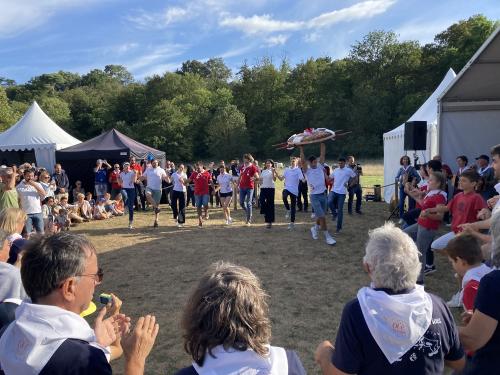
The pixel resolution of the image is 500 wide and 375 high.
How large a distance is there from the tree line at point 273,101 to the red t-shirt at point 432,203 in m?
38.3

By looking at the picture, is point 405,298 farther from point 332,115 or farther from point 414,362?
point 332,115

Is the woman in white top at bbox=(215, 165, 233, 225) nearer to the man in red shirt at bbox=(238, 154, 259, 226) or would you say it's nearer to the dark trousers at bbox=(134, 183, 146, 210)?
the man in red shirt at bbox=(238, 154, 259, 226)

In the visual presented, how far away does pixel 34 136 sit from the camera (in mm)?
17172

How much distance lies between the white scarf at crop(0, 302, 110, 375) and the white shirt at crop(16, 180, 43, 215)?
6605 millimetres

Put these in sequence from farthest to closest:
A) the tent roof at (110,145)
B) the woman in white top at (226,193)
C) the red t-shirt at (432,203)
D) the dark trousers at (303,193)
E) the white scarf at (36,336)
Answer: the tent roof at (110,145)
the dark trousers at (303,193)
the woman in white top at (226,193)
the red t-shirt at (432,203)
the white scarf at (36,336)

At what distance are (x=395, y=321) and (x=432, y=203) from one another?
151 inches

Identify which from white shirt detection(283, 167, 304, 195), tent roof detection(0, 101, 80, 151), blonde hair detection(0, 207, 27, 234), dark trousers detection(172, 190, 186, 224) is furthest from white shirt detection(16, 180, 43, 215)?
tent roof detection(0, 101, 80, 151)

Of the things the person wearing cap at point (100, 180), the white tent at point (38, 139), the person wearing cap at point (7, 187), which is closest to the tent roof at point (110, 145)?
the person wearing cap at point (100, 180)

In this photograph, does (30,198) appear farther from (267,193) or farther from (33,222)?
(267,193)

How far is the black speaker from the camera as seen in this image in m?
9.54

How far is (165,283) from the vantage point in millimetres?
5961

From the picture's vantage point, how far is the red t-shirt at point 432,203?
502 centimetres

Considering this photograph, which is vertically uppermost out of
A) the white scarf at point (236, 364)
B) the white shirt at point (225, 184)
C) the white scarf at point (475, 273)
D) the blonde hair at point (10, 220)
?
the blonde hair at point (10, 220)

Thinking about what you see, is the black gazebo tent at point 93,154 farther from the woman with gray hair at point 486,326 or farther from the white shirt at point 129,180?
the woman with gray hair at point 486,326
